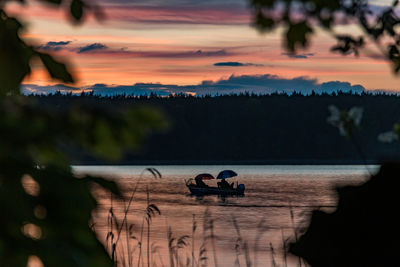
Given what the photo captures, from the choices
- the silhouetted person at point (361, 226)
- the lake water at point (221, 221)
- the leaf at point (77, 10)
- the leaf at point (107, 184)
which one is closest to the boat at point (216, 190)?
the lake water at point (221, 221)

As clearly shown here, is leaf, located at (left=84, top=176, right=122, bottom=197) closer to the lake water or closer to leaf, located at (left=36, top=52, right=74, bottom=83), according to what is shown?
leaf, located at (left=36, top=52, right=74, bottom=83)

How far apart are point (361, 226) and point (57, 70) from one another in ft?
12.0

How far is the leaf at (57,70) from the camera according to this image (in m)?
2.71

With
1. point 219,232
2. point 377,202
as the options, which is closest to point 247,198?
point 219,232

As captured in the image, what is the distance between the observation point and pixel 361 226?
5.68 meters

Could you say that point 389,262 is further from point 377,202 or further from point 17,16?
point 17,16

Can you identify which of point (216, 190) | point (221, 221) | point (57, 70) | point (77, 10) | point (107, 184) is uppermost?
point (216, 190)

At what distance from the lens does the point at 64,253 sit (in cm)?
247

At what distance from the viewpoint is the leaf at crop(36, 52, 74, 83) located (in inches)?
107

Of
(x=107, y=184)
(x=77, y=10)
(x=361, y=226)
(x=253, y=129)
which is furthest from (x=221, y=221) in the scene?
(x=253, y=129)

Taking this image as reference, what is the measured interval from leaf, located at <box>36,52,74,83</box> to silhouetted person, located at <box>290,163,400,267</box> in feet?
11.3

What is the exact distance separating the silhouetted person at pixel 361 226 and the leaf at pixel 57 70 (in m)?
3.43

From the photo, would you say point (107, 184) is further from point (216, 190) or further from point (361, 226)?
point (216, 190)

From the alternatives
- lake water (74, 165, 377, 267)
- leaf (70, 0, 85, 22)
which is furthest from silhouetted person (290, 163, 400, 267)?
lake water (74, 165, 377, 267)
